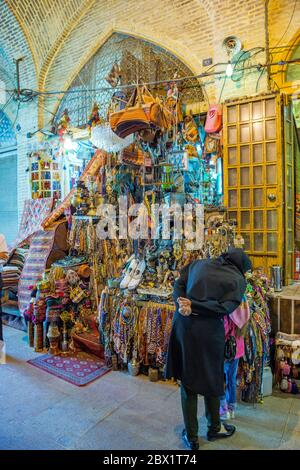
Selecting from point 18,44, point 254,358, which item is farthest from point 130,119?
point 18,44

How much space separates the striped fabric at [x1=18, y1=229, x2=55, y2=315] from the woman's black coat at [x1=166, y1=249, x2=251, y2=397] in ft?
11.9

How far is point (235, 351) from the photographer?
3.08 m

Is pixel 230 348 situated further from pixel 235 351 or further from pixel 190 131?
pixel 190 131

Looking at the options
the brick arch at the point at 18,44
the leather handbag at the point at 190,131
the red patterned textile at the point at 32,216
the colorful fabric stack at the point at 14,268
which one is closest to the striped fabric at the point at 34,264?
the colorful fabric stack at the point at 14,268

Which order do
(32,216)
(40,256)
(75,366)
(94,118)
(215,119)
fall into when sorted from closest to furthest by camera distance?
(75,366) < (215,119) < (40,256) < (94,118) < (32,216)

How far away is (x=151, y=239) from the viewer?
15.8 ft

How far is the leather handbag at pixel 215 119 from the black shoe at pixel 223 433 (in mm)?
4180

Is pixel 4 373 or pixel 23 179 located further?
pixel 23 179

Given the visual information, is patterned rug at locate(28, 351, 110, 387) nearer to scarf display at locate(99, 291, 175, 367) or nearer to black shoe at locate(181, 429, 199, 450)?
scarf display at locate(99, 291, 175, 367)

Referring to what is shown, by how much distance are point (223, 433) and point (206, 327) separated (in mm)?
1049

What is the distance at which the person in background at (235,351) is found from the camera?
3.06 metres

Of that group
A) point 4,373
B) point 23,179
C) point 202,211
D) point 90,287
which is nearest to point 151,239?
point 202,211
